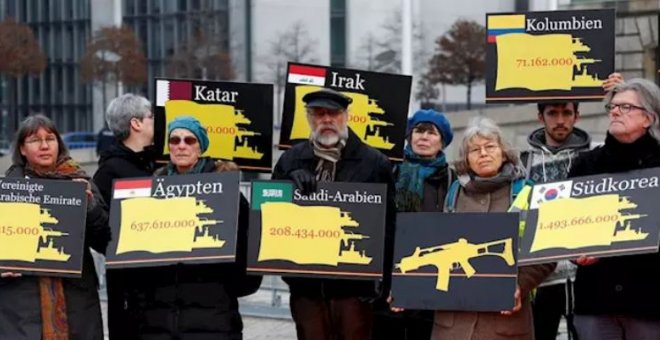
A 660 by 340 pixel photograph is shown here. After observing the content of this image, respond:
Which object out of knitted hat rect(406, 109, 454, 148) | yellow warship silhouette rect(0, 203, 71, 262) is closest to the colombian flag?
knitted hat rect(406, 109, 454, 148)

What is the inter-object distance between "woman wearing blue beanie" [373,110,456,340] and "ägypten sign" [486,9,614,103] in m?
0.69

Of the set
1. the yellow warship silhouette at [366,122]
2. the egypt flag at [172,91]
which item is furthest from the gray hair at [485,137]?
the egypt flag at [172,91]

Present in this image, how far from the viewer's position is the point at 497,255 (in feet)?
17.8

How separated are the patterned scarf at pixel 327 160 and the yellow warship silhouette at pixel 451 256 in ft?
2.27

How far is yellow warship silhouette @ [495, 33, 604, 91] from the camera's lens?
6.84 m

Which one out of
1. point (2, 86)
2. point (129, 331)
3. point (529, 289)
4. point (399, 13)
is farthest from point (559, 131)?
point (2, 86)

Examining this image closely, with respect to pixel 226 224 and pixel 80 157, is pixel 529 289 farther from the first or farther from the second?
pixel 80 157

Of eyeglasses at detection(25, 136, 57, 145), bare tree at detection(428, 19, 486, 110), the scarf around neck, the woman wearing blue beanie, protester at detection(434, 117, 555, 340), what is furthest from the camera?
bare tree at detection(428, 19, 486, 110)

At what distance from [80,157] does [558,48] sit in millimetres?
23031

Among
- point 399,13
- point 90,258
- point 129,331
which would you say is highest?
point 399,13

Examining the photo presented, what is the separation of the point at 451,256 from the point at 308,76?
2260 mm

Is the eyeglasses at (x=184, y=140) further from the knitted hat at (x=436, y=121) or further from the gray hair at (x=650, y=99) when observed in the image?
the gray hair at (x=650, y=99)

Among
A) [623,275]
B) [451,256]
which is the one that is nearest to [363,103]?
[451,256]

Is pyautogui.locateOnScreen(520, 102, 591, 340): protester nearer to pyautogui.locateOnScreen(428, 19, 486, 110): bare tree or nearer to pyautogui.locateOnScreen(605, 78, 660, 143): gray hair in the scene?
pyautogui.locateOnScreen(605, 78, 660, 143): gray hair
